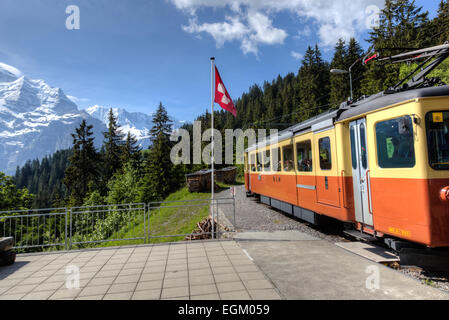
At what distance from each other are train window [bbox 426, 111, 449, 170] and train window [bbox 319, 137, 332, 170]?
274 centimetres

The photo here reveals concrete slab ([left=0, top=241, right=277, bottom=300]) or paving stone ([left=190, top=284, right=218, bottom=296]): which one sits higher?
paving stone ([left=190, top=284, right=218, bottom=296])

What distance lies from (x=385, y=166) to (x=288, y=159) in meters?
4.90

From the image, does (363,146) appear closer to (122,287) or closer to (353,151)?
(353,151)

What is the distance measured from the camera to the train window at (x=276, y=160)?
11203 millimetres

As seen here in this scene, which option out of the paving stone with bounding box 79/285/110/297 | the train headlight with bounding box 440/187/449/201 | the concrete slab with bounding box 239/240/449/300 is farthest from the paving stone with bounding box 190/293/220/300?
the train headlight with bounding box 440/187/449/201

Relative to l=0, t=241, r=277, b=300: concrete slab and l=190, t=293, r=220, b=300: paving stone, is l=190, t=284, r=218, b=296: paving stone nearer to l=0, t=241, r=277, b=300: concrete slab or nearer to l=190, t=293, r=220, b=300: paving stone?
l=0, t=241, r=277, b=300: concrete slab

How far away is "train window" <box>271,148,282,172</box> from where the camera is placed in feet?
36.8

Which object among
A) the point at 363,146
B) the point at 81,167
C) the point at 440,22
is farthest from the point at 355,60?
the point at 81,167

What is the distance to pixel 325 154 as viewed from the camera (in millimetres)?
7637

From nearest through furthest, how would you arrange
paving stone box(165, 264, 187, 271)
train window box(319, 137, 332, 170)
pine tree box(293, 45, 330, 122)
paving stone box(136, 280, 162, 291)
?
1. paving stone box(136, 280, 162, 291)
2. paving stone box(165, 264, 187, 271)
3. train window box(319, 137, 332, 170)
4. pine tree box(293, 45, 330, 122)

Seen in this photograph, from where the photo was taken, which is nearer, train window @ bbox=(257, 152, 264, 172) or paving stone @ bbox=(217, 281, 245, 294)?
paving stone @ bbox=(217, 281, 245, 294)

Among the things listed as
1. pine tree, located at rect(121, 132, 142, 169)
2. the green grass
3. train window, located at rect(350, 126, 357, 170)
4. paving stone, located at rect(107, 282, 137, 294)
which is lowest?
the green grass

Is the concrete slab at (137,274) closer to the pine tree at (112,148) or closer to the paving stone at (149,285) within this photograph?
the paving stone at (149,285)

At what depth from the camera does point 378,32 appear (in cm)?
3638
